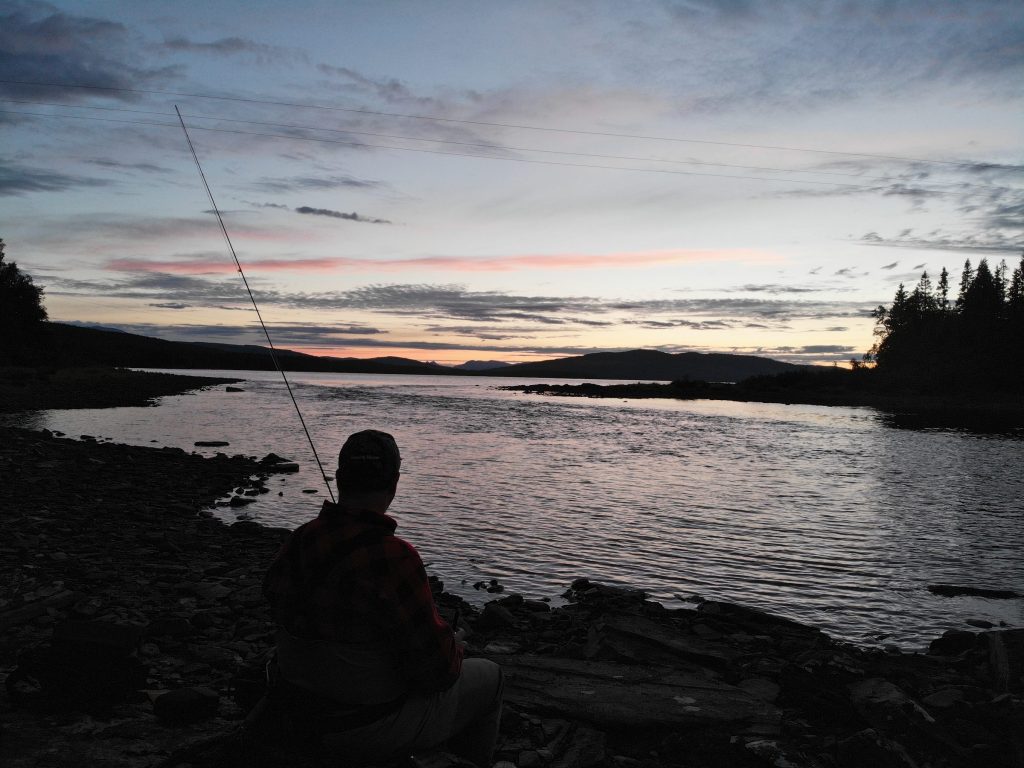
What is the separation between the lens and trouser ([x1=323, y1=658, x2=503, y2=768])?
11.0 feet

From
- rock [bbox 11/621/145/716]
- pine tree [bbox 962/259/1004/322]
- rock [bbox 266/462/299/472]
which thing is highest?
pine tree [bbox 962/259/1004/322]

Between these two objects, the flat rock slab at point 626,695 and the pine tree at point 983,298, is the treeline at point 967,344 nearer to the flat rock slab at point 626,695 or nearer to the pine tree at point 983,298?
the pine tree at point 983,298

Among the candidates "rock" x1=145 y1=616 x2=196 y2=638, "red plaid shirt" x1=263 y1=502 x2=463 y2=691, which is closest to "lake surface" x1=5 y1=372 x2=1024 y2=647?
"rock" x1=145 y1=616 x2=196 y2=638

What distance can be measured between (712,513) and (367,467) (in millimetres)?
16177

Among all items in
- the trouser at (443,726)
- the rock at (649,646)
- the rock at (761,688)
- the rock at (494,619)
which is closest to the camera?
the trouser at (443,726)

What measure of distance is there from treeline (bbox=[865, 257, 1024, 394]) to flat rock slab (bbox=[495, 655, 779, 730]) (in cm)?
10073

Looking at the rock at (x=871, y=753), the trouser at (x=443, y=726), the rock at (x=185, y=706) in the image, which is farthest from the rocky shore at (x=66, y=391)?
the rock at (x=871, y=753)

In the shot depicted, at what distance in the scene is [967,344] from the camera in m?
95.9

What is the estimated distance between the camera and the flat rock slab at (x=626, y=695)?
18.9 feet

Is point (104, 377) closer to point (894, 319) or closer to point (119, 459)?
point (119, 459)

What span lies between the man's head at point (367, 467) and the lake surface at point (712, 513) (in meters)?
7.65

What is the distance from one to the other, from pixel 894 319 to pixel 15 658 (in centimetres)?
13755

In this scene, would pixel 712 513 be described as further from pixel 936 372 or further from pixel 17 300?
pixel 936 372

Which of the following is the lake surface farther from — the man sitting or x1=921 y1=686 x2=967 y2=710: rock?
the man sitting
